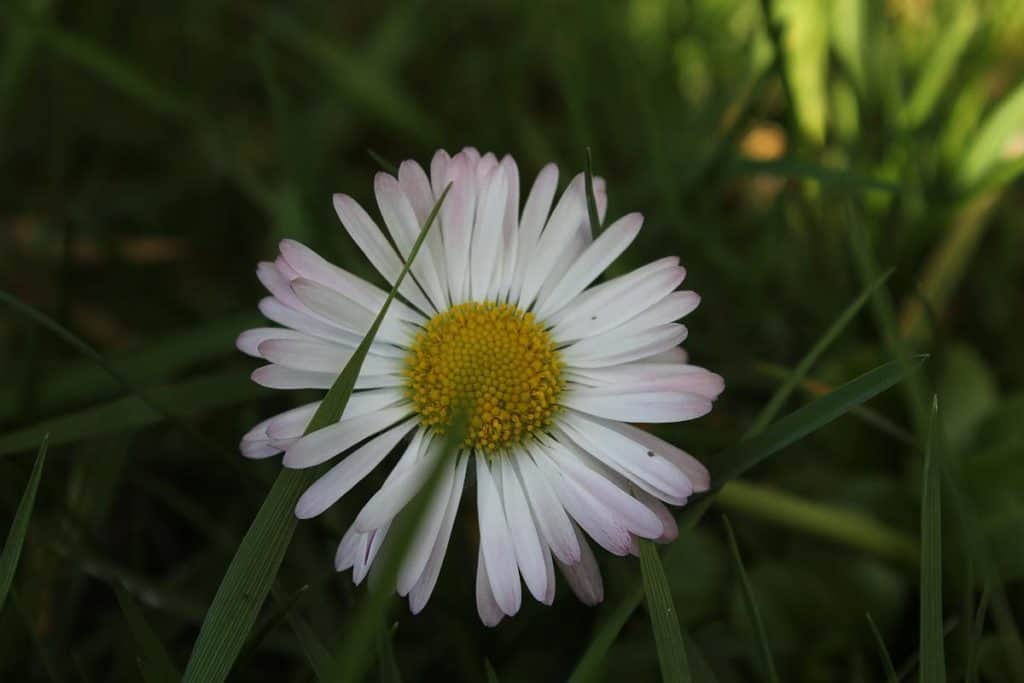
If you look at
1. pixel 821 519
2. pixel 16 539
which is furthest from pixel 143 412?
pixel 821 519

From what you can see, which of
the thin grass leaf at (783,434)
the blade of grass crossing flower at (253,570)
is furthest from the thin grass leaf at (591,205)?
the thin grass leaf at (783,434)

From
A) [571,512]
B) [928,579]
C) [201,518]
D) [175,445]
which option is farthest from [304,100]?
[928,579]

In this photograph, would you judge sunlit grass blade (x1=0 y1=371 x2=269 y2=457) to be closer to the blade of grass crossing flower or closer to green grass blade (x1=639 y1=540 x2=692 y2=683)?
the blade of grass crossing flower

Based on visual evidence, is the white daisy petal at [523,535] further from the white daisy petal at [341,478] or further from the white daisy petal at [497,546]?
the white daisy petal at [341,478]

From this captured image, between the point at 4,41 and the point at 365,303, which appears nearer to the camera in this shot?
the point at 365,303

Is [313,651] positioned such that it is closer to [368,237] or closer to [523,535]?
[523,535]

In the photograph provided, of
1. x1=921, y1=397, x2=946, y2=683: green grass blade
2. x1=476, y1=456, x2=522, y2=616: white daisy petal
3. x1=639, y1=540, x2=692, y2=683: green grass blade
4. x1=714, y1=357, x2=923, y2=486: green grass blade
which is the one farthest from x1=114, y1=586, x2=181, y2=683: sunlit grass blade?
x1=921, y1=397, x2=946, y2=683: green grass blade

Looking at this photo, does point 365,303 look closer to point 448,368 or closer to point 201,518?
point 448,368
